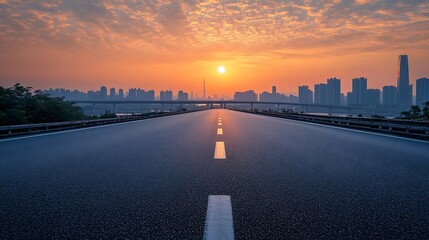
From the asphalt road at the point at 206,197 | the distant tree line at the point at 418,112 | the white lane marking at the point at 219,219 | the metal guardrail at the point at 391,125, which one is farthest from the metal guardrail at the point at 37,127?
the distant tree line at the point at 418,112

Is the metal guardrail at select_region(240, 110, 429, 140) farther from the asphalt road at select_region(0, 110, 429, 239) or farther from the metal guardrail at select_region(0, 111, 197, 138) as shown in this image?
the metal guardrail at select_region(0, 111, 197, 138)

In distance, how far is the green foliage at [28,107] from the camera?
32719 millimetres

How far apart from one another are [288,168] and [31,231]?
180 inches

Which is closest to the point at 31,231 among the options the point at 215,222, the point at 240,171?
the point at 215,222

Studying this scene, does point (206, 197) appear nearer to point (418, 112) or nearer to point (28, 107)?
point (28, 107)

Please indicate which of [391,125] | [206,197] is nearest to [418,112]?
[391,125]

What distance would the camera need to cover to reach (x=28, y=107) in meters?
42.7

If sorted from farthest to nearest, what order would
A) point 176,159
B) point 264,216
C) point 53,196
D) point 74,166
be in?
point 176,159 → point 74,166 → point 53,196 → point 264,216

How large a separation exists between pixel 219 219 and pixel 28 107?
46.8 metres

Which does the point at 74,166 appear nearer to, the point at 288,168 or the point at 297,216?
the point at 288,168

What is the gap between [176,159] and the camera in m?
7.43

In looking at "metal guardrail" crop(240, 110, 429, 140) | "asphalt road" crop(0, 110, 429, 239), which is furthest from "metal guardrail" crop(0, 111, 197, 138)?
"metal guardrail" crop(240, 110, 429, 140)

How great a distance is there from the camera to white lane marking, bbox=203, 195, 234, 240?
9.16ft

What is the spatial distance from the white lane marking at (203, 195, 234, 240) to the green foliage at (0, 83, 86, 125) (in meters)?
33.9
